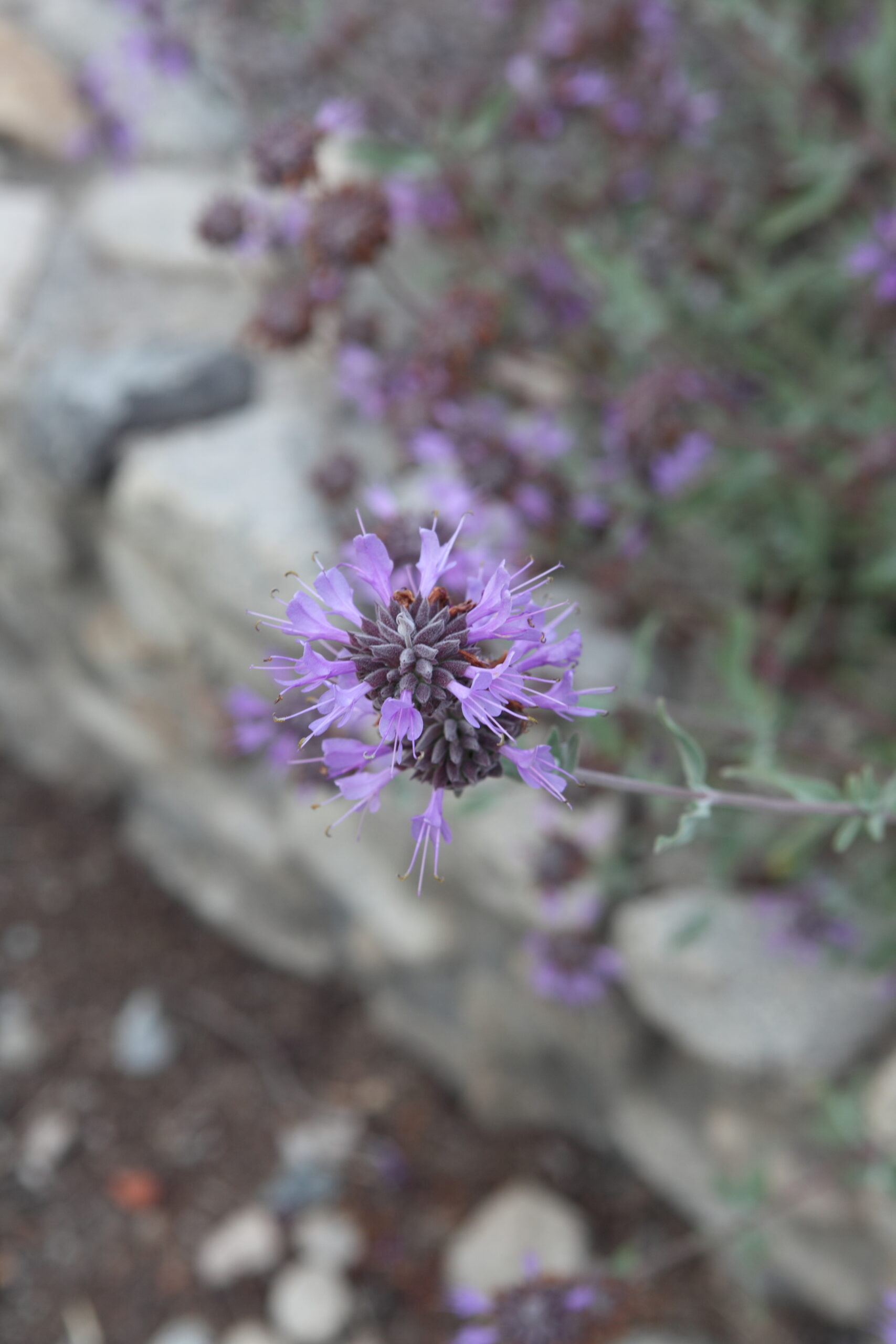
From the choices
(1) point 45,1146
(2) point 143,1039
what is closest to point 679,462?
(2) point 143,1039

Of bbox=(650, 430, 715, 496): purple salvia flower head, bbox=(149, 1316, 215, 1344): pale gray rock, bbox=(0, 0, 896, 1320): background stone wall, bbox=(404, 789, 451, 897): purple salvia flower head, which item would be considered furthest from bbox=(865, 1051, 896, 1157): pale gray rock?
bbox=(149, 1316, 215, 1344): pale gray rock

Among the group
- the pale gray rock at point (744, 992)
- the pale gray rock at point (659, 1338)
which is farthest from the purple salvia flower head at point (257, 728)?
the pale gray rock at point (659, 1338)

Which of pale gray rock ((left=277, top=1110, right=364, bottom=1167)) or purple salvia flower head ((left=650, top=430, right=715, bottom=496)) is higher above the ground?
purple salvia flower head ((left=650, top=430, right=715, bottom=496))

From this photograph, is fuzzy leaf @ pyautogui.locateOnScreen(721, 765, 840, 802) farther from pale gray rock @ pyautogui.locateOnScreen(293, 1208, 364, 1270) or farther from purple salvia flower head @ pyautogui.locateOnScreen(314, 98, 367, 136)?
pale gray rock @ pyautogui.locateOnScreen(293, 1208, 364, 1270)

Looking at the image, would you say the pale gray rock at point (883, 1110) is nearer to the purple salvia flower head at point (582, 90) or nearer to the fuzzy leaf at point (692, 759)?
the fuzzy leaf at point (692, 759)

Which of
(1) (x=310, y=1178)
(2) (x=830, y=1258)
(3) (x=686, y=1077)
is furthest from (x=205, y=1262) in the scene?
(2) (x=830, y=1258)

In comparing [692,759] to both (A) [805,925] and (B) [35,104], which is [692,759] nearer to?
(A) [805,925]
